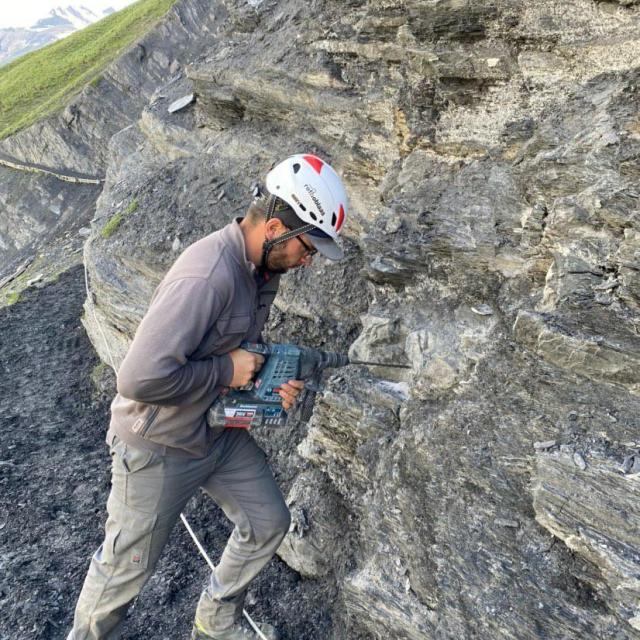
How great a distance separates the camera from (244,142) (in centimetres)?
1001

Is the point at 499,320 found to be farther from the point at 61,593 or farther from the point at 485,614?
the point at 61,593

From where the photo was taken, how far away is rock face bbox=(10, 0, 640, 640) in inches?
170

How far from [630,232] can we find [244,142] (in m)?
6.86

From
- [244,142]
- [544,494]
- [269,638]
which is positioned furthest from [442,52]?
[269,638]

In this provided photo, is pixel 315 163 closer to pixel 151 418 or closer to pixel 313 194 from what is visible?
pixel 313 194

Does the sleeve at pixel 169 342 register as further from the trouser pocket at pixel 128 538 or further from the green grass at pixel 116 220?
the green grass at pixel 116 220

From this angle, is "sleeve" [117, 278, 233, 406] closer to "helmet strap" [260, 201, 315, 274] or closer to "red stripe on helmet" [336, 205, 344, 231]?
"helmet strap" [260, 201, 315, 274]

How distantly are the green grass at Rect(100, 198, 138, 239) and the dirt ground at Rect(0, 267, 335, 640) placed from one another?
7.81ft

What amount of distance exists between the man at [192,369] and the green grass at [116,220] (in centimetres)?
651

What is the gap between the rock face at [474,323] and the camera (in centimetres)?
431

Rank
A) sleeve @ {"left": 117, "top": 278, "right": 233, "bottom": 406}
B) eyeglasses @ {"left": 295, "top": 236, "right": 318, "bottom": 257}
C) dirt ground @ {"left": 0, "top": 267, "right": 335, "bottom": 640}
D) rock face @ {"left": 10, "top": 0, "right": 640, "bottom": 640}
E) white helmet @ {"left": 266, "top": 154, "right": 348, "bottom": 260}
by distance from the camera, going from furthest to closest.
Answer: dirt ground @ {"left": 0, "top": 267, "right": 335, "bottom": 640} → eyeglasses @ {"left": 295, "top": 236, "right": 318, "bottom": 257} → white helmet @ {"left": 266, "top": 154, "right": 348, "bottom": 260} → rock face @ {"left": 10, "top": 0, "right": 640, "bottom": 640} → sleeve @ {"left": 117, "top": 278, "right": 233, "bottom": 406}

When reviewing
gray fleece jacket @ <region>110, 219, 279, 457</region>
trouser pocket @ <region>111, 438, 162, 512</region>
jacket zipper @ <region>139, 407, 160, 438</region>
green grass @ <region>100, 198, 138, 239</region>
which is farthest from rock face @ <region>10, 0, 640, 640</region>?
green grass @ <region>100, 198, 138, 239</region>

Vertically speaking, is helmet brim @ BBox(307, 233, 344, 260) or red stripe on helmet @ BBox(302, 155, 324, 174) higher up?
red stripe on helmet @ BBox(302, 155, 324, 174)

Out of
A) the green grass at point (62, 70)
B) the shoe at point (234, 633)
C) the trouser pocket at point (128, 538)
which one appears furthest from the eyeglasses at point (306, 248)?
the green grass at point (62, 70)
